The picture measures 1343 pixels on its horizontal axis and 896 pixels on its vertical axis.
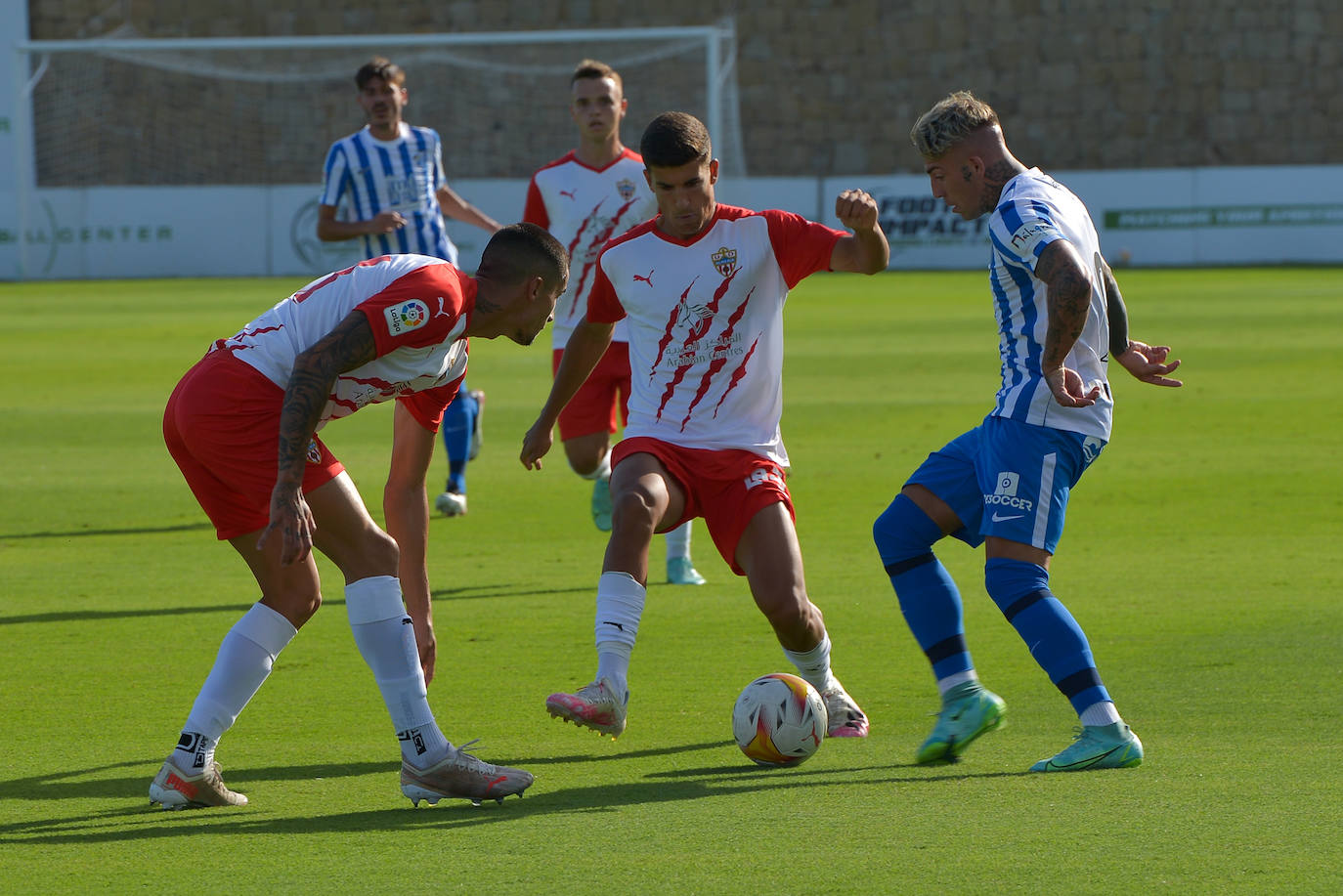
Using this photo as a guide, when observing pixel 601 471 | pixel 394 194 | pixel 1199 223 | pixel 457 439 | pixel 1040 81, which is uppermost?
pixel 394 194

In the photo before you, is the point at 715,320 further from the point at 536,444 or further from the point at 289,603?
the point at 289,603

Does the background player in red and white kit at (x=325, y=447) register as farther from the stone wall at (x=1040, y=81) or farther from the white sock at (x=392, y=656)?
the stone wall at (x=1040, y=81)

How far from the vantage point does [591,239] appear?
26.6ft

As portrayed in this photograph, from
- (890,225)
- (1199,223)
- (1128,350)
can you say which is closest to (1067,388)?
(1128,350)

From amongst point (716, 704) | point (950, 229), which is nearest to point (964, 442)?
point (716, 704)

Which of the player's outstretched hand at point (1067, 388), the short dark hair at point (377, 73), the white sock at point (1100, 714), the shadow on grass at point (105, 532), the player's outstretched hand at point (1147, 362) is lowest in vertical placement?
the shadow on grass at point (105, 532)

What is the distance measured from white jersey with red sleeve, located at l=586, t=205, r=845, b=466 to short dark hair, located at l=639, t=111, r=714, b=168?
27 cm

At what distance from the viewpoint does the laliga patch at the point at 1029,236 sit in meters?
4.24

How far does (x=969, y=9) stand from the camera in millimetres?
36812

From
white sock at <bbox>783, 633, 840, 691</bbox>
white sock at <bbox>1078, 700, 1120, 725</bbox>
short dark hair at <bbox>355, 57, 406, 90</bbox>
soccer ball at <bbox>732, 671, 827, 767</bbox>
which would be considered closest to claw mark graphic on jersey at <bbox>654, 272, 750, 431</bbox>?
white sock at <bbox>783, 633, 840, 691</bbox>

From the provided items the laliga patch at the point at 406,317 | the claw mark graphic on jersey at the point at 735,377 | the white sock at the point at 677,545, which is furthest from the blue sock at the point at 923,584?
the white sock at the point at 677,545

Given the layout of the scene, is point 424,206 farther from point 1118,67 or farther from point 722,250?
point 1118,67

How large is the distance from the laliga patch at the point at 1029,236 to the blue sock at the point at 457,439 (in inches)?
209

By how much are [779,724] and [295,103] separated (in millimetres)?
33187
